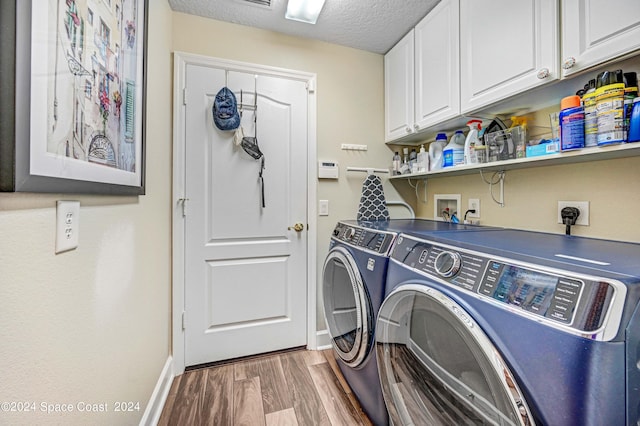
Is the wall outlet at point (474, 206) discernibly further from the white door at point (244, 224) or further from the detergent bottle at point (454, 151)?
the white door at point (244, 224)

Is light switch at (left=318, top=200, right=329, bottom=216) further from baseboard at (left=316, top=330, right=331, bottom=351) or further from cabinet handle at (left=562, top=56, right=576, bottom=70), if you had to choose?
cabinet handle at (left=562, top=56, right=576, bottom=70)

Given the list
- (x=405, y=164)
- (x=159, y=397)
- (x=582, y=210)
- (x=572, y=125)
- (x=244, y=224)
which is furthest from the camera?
(x=405, y=164)

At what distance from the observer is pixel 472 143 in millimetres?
1521

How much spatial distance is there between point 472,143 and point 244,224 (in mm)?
1592

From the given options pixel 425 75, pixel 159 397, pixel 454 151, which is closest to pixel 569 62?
pixel 454 151

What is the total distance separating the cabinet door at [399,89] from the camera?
1856 mm

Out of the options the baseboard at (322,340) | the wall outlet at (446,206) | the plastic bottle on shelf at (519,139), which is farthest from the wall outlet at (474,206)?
the baseboard at (322,340)

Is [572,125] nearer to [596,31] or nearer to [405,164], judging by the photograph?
[596,31]

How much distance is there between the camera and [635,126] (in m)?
0.85

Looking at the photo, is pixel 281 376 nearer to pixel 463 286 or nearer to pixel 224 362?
pixel 224 362

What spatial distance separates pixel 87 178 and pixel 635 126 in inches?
68.4

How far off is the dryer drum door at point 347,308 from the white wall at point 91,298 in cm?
100

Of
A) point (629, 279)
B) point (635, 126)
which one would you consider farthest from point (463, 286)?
point (635, 126)

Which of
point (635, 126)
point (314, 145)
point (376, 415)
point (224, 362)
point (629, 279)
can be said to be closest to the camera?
point (629, 279)
